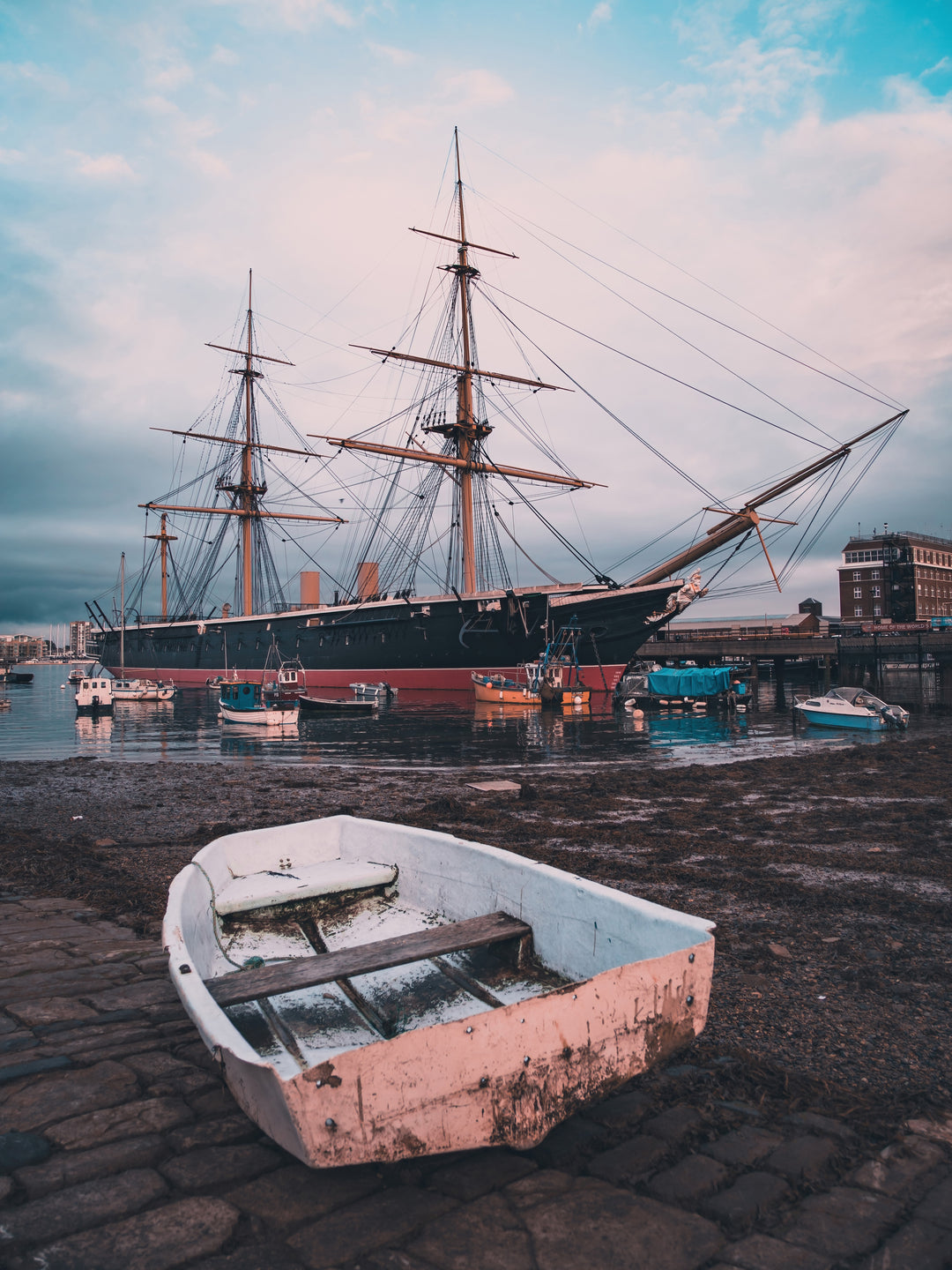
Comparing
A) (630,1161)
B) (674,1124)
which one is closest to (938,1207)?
(674,1124)

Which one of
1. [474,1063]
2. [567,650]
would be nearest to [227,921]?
[474,1063]

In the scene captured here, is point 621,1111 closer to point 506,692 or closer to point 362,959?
point 362,959

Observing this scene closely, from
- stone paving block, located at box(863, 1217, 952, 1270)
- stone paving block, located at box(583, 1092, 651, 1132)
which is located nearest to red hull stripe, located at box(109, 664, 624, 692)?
stone paving block, located at box(583, 1092, 651, 1132)

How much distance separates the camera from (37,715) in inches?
1821

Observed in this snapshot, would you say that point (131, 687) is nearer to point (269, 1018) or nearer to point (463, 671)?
point (463, 671)

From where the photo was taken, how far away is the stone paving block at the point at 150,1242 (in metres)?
2.50

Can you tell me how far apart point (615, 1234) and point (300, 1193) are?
122cm

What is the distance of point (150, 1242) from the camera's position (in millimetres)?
2611

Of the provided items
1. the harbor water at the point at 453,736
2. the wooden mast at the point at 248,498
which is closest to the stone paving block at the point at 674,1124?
the harbor water at the point at 453,736

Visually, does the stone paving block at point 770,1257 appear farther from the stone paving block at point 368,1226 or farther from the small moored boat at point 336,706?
the small moored boat at point 336,706

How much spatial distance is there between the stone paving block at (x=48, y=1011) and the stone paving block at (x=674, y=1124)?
3315 millimetres

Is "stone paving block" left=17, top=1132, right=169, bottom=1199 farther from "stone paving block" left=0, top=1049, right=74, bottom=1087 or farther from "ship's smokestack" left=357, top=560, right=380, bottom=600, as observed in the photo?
"ship's smokestack" left=357, top=560, right=380, bottom=600

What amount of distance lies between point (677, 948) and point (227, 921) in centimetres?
332

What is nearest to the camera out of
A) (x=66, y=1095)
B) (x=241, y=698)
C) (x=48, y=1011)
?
(x=66, y=1095)
